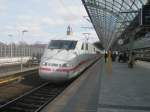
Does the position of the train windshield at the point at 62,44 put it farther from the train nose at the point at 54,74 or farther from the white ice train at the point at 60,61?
the train nose at the point at 54,74

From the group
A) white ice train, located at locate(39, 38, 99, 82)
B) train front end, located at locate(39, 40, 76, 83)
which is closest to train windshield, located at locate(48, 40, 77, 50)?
white ice train, located at locate(39, 38, 99, 82)

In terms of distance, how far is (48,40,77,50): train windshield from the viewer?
61.2 feet

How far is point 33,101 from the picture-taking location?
13633 millimetres

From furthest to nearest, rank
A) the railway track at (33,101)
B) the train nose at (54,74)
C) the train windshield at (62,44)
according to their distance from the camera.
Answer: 1. the train windshield at (62,44)
2. the train nose at (54,74)
3. the railway track at (33,101)

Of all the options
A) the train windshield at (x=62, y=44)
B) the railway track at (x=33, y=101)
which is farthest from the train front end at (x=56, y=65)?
the railway track at (x=33, y=101)

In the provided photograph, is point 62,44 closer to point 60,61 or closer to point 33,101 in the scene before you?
point 60,61

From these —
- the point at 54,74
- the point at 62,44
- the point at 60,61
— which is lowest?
the point at 54,74

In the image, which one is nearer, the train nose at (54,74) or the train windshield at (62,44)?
the train nose at (54,74)

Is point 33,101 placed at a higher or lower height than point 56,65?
lower

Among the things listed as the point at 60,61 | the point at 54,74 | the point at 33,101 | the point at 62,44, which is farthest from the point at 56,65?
the point at 33,101

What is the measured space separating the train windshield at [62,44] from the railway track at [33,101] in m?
2.37

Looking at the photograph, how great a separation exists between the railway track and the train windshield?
2370mm

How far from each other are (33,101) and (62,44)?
6.02 m

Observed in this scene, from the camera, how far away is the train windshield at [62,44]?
1866cm
